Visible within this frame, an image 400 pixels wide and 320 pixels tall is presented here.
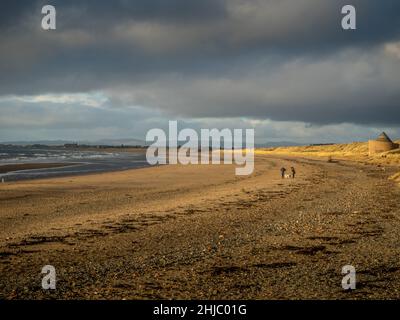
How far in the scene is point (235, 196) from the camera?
25594 millimetres

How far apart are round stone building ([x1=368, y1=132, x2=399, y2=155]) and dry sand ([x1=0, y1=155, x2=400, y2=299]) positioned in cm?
6512

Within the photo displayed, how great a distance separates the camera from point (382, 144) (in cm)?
8338

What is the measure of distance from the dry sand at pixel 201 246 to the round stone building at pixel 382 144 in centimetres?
6512

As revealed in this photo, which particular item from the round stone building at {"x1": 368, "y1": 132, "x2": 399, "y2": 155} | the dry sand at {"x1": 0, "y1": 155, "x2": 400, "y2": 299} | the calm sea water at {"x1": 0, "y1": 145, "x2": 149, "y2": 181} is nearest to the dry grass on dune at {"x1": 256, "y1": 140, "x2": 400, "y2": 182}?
the round stone building at {"x1": 368, "y1": 132, "x2": 399, "y2": 155}

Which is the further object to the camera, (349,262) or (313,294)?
(349,262)

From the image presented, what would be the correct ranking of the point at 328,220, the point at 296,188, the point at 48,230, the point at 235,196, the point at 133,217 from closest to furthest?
1. the point at 48,230
2. the point at 328,220
3. the point at 133,217
4. the point at 235,196
5. the point at 296,188

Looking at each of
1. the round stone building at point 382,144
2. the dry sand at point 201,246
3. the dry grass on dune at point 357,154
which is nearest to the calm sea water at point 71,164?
the dry sand at point 201,246

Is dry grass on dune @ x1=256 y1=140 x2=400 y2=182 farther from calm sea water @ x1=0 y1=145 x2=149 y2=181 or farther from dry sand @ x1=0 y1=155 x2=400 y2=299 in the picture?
dry sand @ x1=0 y1=155 x2=400 y2=299

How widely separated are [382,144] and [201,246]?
81.4m

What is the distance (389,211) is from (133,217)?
→ 12.7 m

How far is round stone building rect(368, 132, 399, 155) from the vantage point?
83188mm

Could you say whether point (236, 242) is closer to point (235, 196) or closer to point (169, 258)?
point (169, 258)

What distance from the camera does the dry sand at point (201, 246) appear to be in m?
8.89
